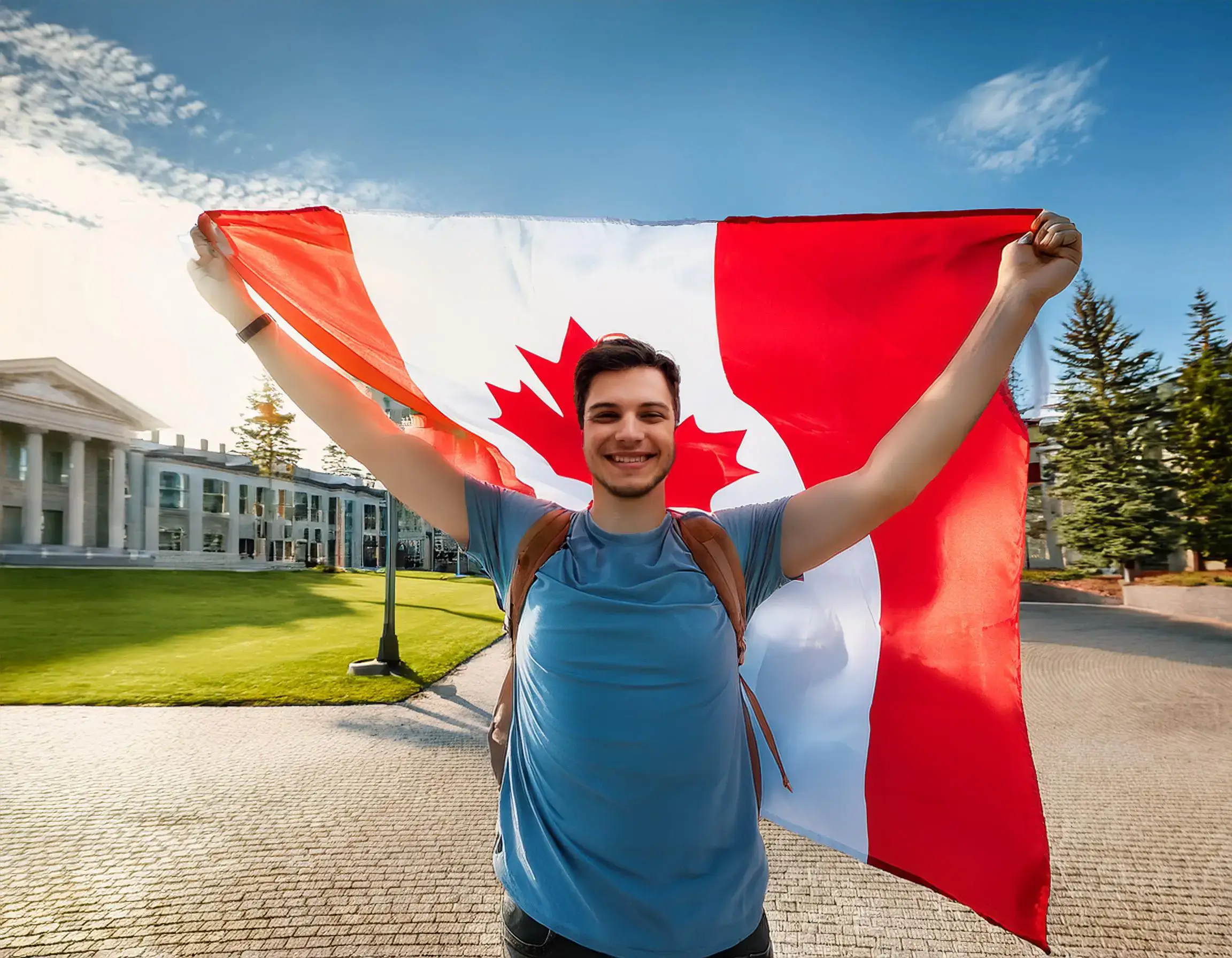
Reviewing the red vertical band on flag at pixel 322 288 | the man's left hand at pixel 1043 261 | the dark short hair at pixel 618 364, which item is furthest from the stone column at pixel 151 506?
the man's left hand at pixel 1043 261

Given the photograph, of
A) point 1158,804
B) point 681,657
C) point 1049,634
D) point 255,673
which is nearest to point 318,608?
point 255,673

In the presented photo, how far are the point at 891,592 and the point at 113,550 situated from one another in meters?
44.9

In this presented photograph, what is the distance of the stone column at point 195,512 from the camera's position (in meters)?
54.8

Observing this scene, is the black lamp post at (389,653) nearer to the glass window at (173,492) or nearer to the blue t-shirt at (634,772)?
the blue t-shirt at (634,772)

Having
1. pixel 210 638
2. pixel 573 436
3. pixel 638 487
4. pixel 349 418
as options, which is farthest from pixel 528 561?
pixel 210 638

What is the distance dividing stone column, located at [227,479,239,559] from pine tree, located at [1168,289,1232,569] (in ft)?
201

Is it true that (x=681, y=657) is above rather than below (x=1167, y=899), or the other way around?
above

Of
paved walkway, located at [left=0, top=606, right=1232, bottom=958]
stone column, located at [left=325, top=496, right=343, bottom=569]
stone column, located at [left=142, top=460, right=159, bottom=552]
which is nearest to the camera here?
paved walkway, located at [left=0, top=606, right=1232, bottom=958]

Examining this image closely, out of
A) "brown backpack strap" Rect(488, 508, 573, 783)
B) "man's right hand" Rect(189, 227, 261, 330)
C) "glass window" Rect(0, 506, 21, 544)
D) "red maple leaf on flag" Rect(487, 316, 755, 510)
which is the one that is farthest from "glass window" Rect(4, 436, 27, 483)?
"brown backpack strap" Rect(488, 508, 573, 783)

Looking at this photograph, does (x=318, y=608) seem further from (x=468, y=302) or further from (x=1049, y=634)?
(x=468, y=302)

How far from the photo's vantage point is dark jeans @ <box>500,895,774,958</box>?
1.39 meters

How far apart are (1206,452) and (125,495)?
61325 millimetres

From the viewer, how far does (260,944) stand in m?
3.36

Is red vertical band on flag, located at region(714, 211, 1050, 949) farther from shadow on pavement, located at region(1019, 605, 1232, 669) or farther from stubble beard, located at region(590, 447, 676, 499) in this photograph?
shadow on pavement, located at region(1019, 605, 1232, 669)
